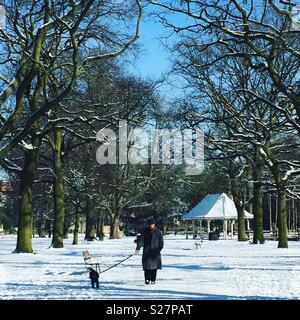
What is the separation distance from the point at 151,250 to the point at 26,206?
14668mm

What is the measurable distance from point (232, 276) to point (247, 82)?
64.9 ft

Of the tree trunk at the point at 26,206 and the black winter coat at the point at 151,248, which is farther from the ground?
the tree trunk at the point at 26,206

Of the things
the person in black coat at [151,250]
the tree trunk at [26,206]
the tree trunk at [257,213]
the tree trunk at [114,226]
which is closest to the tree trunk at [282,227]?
the tree trunk at [257,213]

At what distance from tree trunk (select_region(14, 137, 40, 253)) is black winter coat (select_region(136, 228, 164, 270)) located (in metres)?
14.1

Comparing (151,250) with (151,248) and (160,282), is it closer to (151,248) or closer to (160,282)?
(151,248)

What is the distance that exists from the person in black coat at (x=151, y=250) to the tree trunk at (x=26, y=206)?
14.0 metres

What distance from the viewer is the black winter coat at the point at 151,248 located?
1394 centimetres

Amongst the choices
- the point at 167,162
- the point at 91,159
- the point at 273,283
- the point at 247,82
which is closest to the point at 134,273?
the point at 273,283

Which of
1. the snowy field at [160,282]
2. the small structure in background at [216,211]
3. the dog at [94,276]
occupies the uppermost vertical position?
the small structure in background at [216,211]

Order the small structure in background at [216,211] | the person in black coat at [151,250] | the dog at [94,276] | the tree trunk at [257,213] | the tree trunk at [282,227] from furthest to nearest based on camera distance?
1. the small structure in background at [216,211]
2. the tree trunk at [257,213]
3. the tree trunk at [282,227]
4. the person in black coat at [151,250]
5. the dog at [94,276]

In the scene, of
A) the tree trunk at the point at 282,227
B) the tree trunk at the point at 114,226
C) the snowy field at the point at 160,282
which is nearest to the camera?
the snowy field at the point at 160,282

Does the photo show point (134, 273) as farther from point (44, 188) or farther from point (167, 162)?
point (167, 162)

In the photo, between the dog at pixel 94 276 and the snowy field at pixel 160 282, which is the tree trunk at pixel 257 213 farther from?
the dog at pixel 94 276

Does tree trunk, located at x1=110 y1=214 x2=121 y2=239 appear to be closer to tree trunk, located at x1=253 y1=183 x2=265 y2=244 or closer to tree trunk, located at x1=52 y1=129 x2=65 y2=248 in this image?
tree trunk, located at x1=253 y1=183 x2=265 y2=244
